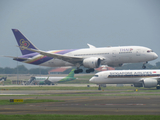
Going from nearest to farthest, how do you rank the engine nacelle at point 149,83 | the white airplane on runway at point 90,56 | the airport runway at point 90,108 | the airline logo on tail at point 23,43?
the airport runway at point 90,108, the white airplane on runway at point 90,56, the engine nacelle at point 149,83, the airline logo on tail at point 23,43

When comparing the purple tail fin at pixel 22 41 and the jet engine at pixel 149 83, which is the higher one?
the purple tail fin at pixel 22 41

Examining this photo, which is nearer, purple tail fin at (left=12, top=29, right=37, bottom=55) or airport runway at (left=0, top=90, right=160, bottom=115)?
airport runway at (left=0, top=90, right=160, bottom=115)

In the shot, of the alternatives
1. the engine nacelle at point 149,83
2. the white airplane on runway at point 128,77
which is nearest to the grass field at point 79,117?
the engine nacelle at point 149,83

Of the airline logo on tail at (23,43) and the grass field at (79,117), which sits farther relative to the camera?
the airline logo on tail at (23,43)

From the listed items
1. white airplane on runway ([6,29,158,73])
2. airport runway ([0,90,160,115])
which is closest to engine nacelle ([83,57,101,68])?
white airplane on runway ([6,29,158,73])

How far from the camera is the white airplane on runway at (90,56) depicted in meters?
47.5

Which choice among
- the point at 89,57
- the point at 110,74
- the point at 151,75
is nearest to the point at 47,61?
the point at 89,57

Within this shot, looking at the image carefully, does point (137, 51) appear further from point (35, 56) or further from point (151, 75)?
point (35, 56)

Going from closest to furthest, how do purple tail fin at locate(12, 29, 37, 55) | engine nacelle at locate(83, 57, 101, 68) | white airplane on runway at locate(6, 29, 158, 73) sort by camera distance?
white airplane on runway at locate(6, 29, 158, 73)
engine nacelle at locate(83, 57, 101, 68)
purple tail fin at locate(12, 29, 37, 55)

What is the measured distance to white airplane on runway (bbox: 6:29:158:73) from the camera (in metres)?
47.5

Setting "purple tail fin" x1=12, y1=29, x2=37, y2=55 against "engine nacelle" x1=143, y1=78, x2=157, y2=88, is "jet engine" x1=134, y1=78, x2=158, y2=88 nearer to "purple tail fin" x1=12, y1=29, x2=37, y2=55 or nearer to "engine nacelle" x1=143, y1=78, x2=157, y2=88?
"engine nacelle" x1=143, y1=78, x2=157, y2=88

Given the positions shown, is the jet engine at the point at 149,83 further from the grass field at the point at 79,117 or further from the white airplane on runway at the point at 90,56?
the grass field at the point at 79,117

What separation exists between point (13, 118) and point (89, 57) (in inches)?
1285

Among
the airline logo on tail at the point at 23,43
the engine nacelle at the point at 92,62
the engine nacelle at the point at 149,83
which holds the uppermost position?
the airline logo on tail at the point at 23,43
